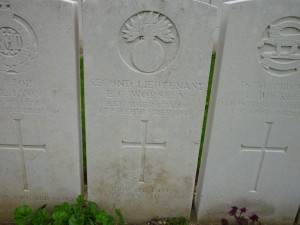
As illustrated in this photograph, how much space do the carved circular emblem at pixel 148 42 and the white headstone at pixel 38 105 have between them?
1.58ft

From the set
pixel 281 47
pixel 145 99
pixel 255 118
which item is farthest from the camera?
pixel 255 118

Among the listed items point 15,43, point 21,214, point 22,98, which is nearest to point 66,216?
point 21,214

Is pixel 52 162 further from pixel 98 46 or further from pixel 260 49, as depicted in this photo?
pixel 260 49

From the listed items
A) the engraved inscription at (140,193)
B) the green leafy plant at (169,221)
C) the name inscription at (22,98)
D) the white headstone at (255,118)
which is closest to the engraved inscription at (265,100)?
the white headstone at (255,118)

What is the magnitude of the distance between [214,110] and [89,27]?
1.41 metres

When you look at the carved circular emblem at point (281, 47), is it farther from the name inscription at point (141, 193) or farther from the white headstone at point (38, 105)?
the white headstone at point (38, 105)

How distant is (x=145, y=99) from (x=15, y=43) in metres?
→ 1.26

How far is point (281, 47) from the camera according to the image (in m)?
2.51

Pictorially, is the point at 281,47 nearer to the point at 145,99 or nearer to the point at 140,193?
the point at 145,99

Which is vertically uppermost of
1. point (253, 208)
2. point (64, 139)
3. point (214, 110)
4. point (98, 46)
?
point (98, 46)

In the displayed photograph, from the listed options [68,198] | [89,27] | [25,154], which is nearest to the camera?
[89,27]

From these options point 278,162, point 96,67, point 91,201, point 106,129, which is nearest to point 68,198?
point 91,201

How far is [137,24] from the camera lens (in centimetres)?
237

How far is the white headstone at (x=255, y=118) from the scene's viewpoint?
242 cm
